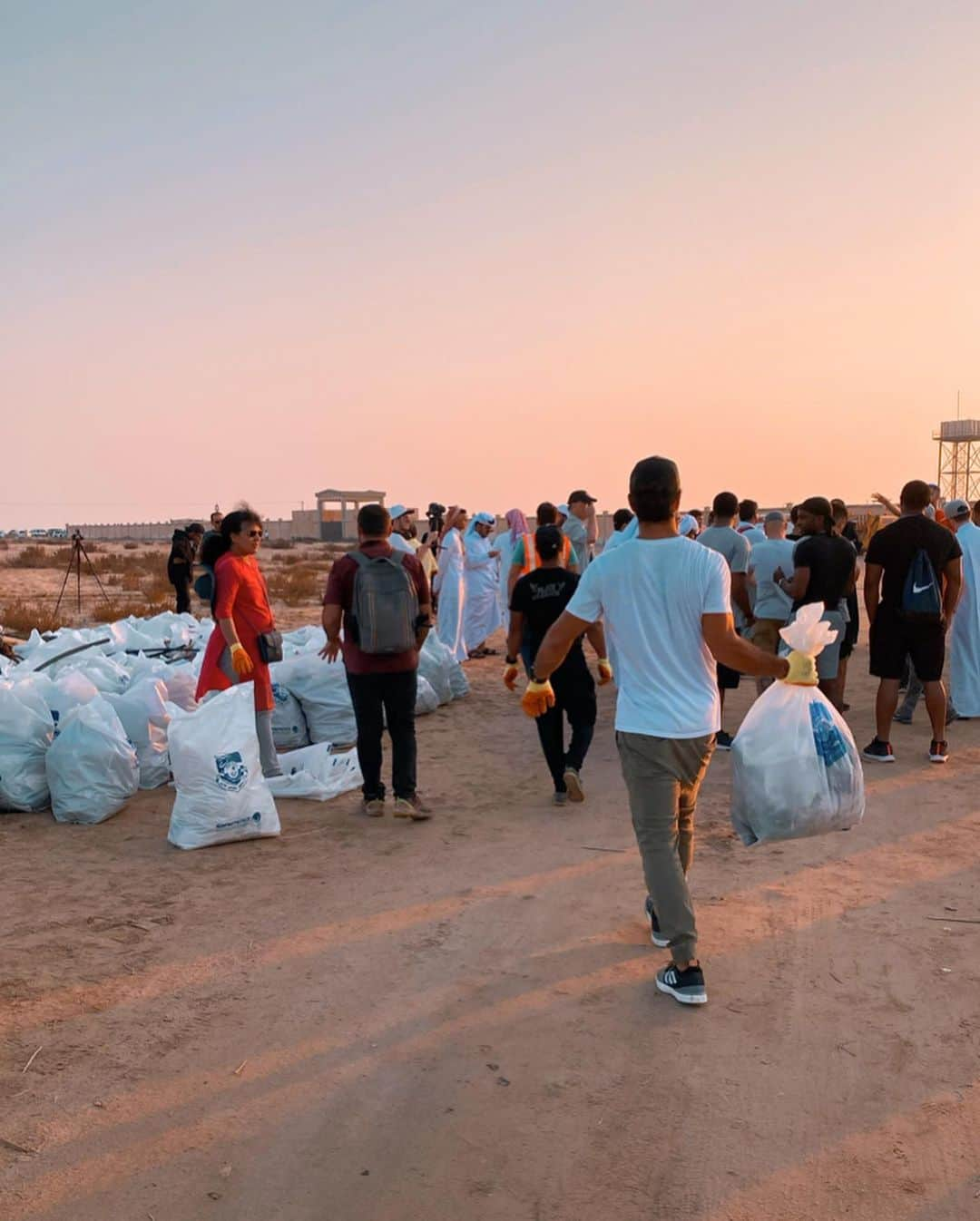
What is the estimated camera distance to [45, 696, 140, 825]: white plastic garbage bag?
598cm

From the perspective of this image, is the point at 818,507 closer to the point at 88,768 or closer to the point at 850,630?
the point at 850,630

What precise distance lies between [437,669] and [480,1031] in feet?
20.3

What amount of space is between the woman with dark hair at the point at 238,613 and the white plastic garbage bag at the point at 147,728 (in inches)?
29.7

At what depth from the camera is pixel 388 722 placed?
5961 mm

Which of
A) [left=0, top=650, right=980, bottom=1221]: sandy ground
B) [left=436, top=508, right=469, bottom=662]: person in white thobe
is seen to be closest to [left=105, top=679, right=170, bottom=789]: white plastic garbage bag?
[left=0, top=650, right=980, bottom=1221]: sandy ground

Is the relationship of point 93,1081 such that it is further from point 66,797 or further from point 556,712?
point 556,712

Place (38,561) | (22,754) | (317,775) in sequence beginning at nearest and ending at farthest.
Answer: (22,754) → (317,775) → (38,561)

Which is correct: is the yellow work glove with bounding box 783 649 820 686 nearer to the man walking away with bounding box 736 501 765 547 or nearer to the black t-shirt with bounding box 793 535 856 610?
the black t-shirt with bounding box 793 535 856 610

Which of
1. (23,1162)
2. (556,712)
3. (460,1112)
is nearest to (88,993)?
(23,1162)

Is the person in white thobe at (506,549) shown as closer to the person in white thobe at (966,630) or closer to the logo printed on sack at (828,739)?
the person in white thobe at (966,630)

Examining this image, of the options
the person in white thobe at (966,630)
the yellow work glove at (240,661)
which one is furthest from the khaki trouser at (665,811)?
the person in white thobe at (966,630)

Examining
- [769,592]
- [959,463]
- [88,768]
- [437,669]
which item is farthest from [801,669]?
[959,463]

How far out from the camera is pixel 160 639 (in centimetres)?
970

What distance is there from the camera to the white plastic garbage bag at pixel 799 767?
147 inches
